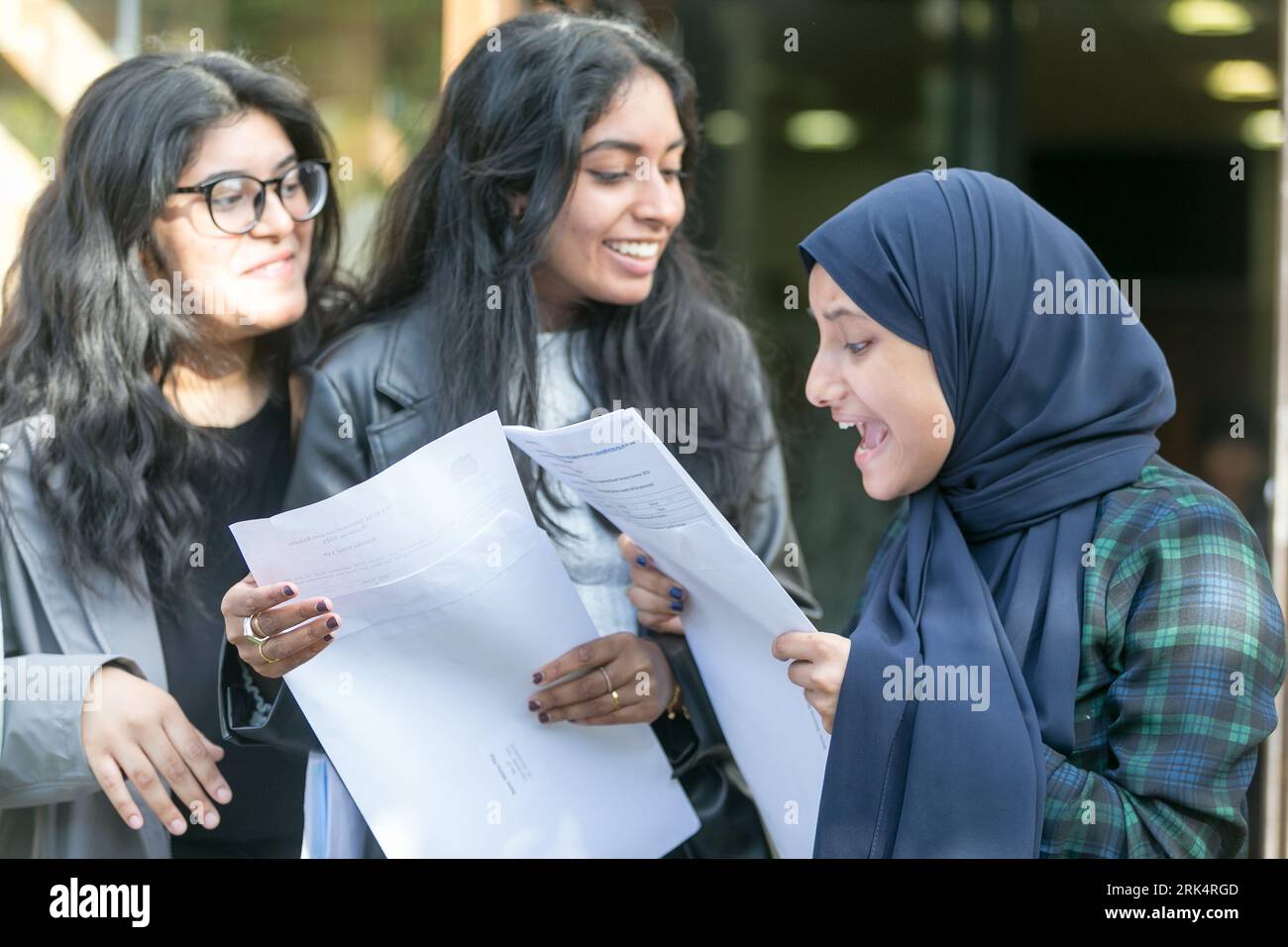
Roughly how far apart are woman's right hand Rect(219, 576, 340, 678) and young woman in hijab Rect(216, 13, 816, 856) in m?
0.18

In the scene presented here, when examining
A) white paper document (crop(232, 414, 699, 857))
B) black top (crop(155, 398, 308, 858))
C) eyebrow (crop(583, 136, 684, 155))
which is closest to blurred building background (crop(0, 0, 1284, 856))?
eyebrow (crop(583, 136, 684, 155))

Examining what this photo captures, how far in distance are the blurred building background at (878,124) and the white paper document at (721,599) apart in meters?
0.94

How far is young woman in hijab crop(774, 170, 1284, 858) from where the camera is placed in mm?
1564

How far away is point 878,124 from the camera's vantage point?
6457mm

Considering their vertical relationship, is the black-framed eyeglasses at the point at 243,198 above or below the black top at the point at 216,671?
above

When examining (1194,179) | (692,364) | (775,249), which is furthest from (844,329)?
(1194,179)

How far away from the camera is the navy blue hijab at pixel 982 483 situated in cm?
161

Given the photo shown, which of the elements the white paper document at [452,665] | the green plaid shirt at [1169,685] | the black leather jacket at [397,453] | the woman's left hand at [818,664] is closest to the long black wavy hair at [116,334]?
the black leather jacket at [397,453]

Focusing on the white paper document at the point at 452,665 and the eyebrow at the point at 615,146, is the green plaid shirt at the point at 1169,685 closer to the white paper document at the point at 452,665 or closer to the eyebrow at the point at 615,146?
the white paper document at the point at 452,665

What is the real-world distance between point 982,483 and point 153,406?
1203 millimetres

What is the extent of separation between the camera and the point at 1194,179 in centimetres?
724

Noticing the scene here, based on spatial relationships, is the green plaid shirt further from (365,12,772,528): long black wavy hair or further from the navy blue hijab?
(365,12,772,528): long black wavy hair
